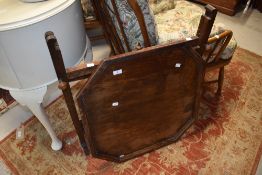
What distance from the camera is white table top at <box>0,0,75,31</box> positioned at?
942 mm

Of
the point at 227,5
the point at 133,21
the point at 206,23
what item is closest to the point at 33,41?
the point at 133,21

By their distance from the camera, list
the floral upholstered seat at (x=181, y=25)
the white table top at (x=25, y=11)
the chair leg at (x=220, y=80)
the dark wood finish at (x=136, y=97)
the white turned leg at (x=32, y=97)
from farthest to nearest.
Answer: the chair leg at (x=220, y=80), the floral upholstered seat at (x=181, y=25), the white turned leg at (x=32, y=97), the dark wood finish at (x=136, y=97), the white table top at (x=25, y=11)

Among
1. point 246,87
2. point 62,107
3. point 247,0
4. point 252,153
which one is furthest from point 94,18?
point 247,0

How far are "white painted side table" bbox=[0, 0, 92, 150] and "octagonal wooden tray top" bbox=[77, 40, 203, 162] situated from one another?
0.24 meters

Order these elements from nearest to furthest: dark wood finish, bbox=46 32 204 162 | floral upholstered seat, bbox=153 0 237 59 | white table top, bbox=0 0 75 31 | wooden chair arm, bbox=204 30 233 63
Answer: white table top, bbox=0 0 75 31
dark wood finish, bbox=46 32 204 162
wooden chair arm, bbox=204 30 233 63
floral upholstered seat, bbox=153 0 237 59

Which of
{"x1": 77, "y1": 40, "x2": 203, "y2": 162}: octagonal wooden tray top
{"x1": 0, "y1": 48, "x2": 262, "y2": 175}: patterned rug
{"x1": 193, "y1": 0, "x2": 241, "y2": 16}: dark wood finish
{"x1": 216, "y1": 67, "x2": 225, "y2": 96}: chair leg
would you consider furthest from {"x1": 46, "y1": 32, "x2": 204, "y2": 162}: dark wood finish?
{"x1": 193, "y1": 0, "x2": 241, "y2": 16}: dark wood finish

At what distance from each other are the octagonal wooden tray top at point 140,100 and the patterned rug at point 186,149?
0.11m

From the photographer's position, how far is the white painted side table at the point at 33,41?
965mm

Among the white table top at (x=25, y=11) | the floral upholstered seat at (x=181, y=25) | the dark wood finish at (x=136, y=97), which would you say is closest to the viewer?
the white table top at (x=25, y=11)

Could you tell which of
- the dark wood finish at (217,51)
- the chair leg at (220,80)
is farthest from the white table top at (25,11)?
the chair leg at (220,80)

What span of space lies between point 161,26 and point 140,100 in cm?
78

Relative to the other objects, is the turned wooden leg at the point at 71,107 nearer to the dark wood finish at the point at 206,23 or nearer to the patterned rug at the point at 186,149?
the patterned rug at the point at 186,149

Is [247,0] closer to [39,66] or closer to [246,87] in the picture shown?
[246,87]

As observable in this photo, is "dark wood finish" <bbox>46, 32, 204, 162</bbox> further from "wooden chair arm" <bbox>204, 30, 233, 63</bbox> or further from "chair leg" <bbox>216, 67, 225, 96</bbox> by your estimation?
"chair leg" <bbox>216, 67, 225, 96</bbox>
